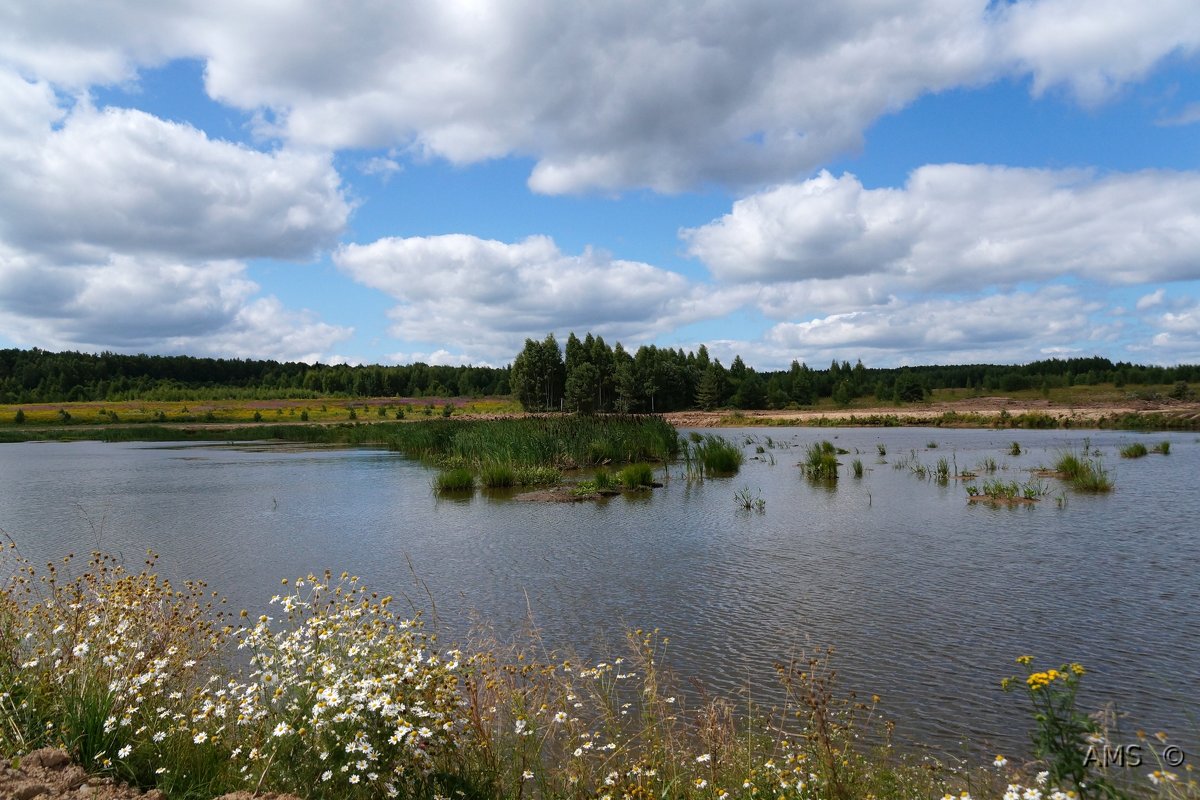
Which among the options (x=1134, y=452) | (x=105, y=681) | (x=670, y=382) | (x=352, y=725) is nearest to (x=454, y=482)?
(x=105, y=681)

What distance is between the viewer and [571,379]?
284 feet

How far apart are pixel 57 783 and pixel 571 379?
271 feet

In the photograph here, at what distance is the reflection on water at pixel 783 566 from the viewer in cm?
730

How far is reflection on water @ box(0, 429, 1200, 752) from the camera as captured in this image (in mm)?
7297

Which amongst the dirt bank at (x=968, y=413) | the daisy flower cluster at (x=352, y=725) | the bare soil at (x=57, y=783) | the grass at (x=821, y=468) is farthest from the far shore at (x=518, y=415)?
the bare soil at (x=57, y=783)

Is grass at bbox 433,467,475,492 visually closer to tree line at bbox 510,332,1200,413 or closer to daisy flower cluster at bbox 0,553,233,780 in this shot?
daisy flower cluster at bbox 0,553,233,780

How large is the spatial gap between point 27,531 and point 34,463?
26771 millimetres

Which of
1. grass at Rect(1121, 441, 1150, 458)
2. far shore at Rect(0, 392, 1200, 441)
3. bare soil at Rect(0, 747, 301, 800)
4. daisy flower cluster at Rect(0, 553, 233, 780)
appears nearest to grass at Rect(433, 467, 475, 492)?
daisy flower cluster at Rect(0, 553, 233, 780)

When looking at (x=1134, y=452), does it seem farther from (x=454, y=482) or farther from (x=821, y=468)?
(x=454, y=482)

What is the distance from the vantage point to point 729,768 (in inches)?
184

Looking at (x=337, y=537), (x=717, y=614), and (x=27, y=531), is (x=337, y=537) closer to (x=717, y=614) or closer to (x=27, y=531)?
(x=27, y=531)

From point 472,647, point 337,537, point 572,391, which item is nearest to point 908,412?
point 572,391

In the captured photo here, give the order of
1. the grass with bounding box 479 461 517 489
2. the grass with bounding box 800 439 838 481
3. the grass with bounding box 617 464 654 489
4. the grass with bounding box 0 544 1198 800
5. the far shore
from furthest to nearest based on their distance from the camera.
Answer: the far shore → the grass with bounding box 800 439 838 481 → the grass with bounding box 479 461 517 489 → the grass with bounding box 617 464 654 489 → the grass with bounding box 0 544 1198 800

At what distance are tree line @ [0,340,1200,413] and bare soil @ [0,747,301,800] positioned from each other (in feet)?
237
